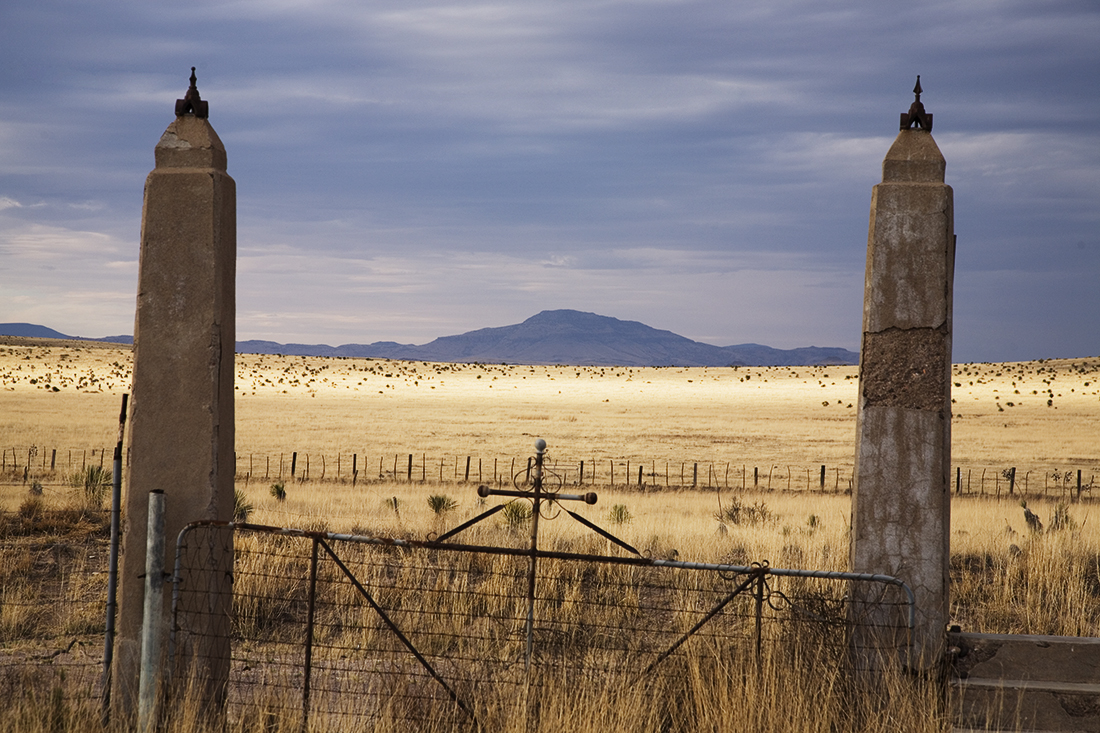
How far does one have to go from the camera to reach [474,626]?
29.6ft

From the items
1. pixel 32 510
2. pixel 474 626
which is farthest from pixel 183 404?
pixel 32 510

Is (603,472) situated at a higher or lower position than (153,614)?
lower

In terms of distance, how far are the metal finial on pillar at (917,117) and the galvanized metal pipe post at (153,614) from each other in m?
6.33

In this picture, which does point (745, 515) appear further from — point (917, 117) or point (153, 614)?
point (153, 614)

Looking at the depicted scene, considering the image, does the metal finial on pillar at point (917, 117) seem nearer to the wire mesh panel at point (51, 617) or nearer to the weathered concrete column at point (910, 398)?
the weathered concrete column at point (910, 398)

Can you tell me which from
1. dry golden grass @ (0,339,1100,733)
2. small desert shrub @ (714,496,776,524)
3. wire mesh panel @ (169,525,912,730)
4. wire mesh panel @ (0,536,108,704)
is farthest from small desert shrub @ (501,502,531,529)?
wire mesh panel @ (0,536,108,704)

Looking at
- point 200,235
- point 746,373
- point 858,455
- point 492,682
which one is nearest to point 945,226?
point 858,455

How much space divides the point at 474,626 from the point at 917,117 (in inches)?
255

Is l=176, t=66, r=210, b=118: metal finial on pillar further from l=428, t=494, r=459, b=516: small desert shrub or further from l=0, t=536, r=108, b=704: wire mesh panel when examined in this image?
l=428, t=494, r=459, b=516: small desert shrub

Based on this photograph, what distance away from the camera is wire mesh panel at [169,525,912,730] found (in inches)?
235

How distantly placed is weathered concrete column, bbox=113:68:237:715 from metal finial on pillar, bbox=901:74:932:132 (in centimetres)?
535

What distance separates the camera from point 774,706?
5.79 m

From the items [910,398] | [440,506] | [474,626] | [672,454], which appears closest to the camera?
[910,398]

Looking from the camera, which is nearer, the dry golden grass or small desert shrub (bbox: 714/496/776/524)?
the dry golden grass
